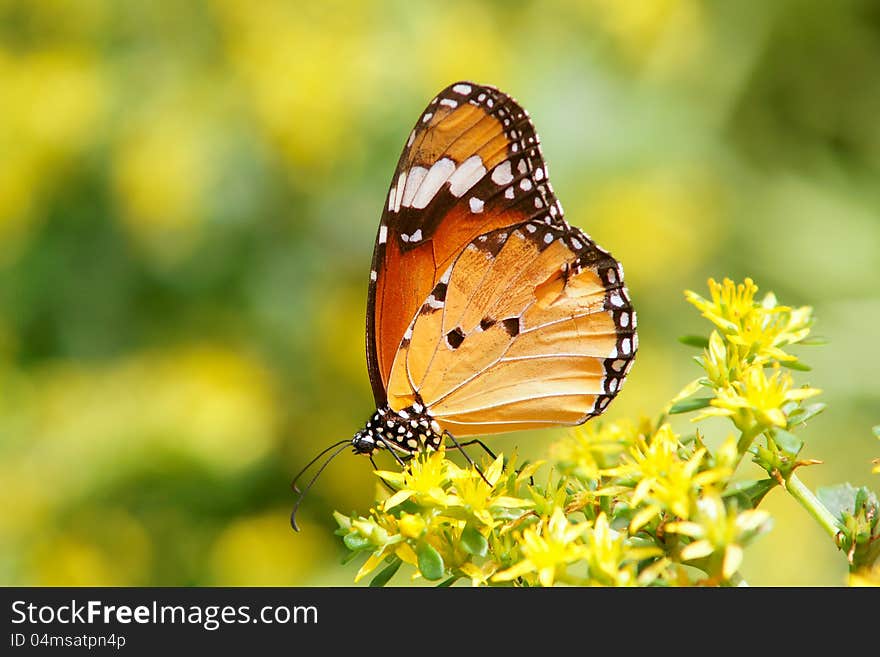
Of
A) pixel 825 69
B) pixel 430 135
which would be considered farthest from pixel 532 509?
pixel 825 69

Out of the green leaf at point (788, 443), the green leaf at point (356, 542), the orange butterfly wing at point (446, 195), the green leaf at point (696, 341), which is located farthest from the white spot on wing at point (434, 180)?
the green leaf at point (788, 443)

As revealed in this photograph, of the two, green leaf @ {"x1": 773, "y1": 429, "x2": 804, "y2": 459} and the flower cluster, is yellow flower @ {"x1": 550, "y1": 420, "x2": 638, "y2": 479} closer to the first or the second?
the flower cluster

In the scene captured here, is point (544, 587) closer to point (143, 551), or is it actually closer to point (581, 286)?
point (581, 286)

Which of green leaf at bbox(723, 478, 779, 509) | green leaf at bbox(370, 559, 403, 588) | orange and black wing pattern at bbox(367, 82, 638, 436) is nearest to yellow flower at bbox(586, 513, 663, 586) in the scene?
green leaf at bbox(723, 478, 779, 509)

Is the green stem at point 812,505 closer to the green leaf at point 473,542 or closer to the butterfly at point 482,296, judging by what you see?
the green leaf at point 473,542

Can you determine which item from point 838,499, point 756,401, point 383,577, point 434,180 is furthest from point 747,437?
point 434,180

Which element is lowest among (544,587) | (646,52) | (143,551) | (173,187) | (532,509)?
(544,587)

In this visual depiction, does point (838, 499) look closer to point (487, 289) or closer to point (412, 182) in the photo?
point (487, 289)
